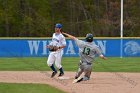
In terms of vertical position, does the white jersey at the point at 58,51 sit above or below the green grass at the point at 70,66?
above

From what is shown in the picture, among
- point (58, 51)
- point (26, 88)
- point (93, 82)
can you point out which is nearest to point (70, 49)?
point (58, 51)

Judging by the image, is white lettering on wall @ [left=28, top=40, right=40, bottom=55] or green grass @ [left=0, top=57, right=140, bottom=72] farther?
white lettering on wall @ [left=28, top=40, right=40, bottom=55]

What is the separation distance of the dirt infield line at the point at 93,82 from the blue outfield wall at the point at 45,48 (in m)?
14.5

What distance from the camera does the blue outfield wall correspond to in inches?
1270

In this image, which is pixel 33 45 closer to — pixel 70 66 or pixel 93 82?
pixel 70 66

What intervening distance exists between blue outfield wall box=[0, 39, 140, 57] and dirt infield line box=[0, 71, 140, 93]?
1449 centimetres

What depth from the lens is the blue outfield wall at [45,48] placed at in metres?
32.2

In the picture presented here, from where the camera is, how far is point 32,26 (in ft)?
168

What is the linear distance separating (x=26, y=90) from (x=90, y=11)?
44.9 meters

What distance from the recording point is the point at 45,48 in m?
32.4

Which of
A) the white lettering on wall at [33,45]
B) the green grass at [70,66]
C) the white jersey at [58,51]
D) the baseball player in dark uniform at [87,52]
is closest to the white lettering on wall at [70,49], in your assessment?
the white lettering on wall at [33,45]

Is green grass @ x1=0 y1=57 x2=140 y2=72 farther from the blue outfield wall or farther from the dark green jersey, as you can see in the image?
the blue outfield wall

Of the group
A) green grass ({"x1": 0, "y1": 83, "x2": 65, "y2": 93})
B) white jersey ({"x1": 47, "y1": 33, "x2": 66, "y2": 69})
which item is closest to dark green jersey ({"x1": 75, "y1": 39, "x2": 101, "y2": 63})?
white jersey ({"x1": 47, "y1": 33, "x2": 66, "y2": 69})

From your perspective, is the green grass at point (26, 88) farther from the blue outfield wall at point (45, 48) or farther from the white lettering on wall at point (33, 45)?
the white lettering on wall at point (33, 45)
